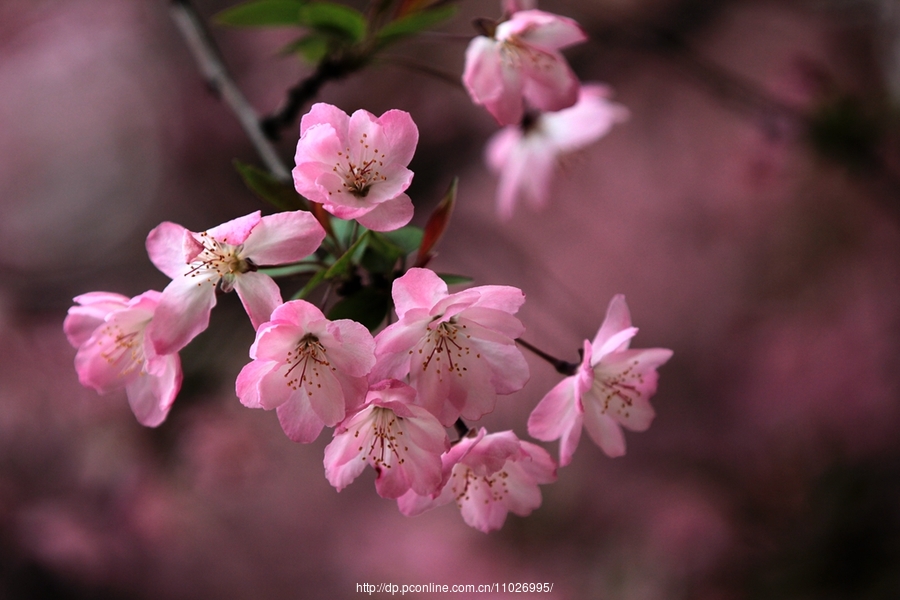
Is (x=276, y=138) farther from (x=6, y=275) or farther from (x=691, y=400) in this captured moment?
(x=691, y=400)

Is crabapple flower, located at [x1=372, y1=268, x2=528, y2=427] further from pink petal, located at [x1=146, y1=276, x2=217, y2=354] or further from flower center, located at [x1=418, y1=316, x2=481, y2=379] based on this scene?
pink petal, located at [x1=146, y1=276, x2=217, y2=354]

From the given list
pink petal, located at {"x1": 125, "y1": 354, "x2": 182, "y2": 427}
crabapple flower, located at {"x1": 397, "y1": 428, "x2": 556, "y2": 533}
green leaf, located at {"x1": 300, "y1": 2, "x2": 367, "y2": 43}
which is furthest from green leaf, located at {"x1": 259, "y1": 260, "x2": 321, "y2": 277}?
green leaf, located at {"x1": 300, "y1": 2, "x2": 367, "y2": 43}

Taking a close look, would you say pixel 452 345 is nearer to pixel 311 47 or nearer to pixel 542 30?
pixel 542 30

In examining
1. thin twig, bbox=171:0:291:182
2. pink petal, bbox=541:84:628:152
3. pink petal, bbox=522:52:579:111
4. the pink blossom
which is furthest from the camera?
pink petal, bbox=541:84:628:152

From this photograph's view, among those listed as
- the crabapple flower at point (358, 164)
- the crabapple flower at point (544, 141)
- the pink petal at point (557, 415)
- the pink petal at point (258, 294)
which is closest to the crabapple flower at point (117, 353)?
the pink petal at point (258, 294)

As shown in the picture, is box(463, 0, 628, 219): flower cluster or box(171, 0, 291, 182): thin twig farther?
box(171, 0, 291, 182): thin twig

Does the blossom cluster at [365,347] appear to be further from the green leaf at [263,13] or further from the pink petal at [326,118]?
the green leaf at [263,13]

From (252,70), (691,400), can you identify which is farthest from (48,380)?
(691,400)

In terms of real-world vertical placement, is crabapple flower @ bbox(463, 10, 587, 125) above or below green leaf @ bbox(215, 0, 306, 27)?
below
